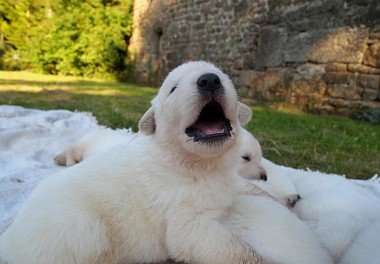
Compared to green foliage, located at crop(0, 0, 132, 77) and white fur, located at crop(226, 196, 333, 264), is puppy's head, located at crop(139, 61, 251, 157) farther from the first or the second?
green foliage, located at crop(0, 0, 132, 77)

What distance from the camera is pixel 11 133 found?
4.38 metres

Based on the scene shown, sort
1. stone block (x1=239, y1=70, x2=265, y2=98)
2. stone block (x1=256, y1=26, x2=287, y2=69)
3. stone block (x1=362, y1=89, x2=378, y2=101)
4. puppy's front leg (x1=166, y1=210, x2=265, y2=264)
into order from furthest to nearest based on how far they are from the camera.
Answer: stone block (x1=239, y1=70, x2=265, y2=98) → stone block (x1=256, y1=26, x2=287, y2=69) → stone block (x1=362, y1=89, x2=378, y2=101) → puppy's front leg (x1=166, y1=210, x2=265, y2=264)

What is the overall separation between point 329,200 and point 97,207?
155 cm

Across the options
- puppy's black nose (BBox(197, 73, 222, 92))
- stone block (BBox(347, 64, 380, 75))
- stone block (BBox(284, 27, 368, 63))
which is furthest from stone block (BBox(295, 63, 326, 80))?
puppy's black nose (BBox(197, 73, 222, 92))

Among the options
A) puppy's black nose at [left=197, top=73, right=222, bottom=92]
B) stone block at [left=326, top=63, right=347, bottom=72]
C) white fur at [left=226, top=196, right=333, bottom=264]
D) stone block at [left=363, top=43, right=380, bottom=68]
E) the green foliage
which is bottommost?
the green foliage

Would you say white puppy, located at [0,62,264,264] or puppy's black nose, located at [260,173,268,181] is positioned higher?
white puppy, located at [0,62,264,264]

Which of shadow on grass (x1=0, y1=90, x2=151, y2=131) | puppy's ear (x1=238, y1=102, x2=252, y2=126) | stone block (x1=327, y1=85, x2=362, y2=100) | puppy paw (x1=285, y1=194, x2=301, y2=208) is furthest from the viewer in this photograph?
stone block (x1=327, y1=85, x2=362, y2=100)

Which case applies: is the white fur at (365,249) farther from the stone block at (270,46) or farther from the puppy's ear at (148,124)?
the stone block at (270,46)

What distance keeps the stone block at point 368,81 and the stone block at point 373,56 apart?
20cm

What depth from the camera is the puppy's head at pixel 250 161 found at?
3203mm

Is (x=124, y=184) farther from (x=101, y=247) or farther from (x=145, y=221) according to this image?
(x=101, y=247)

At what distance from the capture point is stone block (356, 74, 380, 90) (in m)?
7.02

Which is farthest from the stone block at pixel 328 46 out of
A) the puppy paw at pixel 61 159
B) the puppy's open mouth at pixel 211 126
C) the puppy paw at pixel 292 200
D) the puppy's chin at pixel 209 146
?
the puppy's chin at pixel 209 146

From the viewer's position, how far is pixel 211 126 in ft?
7.07
